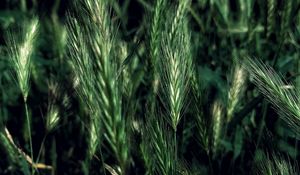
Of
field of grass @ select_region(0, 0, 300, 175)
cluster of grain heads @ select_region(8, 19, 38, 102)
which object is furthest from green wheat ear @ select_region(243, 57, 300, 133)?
cluster of grain heads @ select_region(8, 19, 38, 102)

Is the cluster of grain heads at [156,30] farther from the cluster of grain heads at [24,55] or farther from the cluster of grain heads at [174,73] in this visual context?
the cluster of grain heads at [24,55]

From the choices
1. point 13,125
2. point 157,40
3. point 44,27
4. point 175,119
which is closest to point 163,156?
point 175,119

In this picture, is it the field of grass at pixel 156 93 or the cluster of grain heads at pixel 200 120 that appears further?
the cluster of grain heads at pixel 200 120

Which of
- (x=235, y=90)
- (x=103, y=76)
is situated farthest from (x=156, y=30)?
(x=103, y=76)

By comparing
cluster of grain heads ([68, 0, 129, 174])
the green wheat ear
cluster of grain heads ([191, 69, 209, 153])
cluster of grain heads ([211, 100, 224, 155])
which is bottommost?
cluster of grain heads ([211, 100, 224, 155])

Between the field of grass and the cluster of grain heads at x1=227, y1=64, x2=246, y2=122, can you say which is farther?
the cluster of grain heads at x1=227, y1=64, x2=246, y2=122

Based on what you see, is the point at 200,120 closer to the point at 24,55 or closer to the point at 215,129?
the point at 215,129

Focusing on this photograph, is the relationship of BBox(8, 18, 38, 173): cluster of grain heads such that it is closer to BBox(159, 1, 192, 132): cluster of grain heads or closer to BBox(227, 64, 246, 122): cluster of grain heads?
BBox(159, 1, 192, 132): cluster of grain heads

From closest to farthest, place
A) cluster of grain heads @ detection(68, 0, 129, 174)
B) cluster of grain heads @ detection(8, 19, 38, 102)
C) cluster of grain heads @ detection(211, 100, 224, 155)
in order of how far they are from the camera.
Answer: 1. cluster of grain heads @ detection(68, 0, 129, 174)
2. cluster of grain heads @ detection(8, 19, 38, 102)
3. cluster of grain heads @ detection(211, 100, 224, 155)

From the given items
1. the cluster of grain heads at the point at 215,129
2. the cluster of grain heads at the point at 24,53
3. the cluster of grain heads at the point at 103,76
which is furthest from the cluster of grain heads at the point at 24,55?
the cluster of grain heads at the point at 215,129
